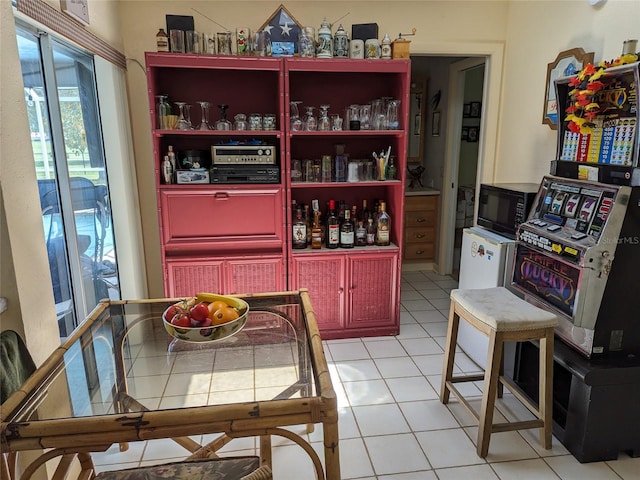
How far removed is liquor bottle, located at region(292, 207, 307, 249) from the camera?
3.23 metres

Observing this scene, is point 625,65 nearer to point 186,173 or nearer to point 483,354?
point 483,354

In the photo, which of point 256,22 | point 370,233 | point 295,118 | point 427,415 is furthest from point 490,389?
point 256,22

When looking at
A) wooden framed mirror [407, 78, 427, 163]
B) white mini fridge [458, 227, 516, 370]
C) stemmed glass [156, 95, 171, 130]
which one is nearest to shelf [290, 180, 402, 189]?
white mini fridge [458, 227, 516, 370]

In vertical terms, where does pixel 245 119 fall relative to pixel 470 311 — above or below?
above

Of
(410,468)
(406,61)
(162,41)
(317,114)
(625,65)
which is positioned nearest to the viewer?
(625,65)

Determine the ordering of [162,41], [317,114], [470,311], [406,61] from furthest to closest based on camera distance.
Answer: [317,114] → [406,61] → [162,41] → [470,311]

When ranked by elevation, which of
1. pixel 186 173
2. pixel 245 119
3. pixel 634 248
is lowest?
pixel 634 248

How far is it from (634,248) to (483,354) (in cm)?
120

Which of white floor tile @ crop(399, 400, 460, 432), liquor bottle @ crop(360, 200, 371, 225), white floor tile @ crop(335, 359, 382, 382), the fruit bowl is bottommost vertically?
white floor tile @ crop(399, 400, 460, 432)

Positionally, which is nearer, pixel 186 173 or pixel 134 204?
pixel 186 173

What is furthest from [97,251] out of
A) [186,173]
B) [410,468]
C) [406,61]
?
[406,61]

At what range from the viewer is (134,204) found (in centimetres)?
326

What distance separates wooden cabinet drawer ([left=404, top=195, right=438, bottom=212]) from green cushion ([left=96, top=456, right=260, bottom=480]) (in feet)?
12.2

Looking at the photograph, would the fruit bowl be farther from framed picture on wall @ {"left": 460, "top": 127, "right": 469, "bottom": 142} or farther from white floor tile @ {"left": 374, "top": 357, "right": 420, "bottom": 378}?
framed picture on wall @ {"left": 460, "top": 127, "right": 469, "bottom": 142}
